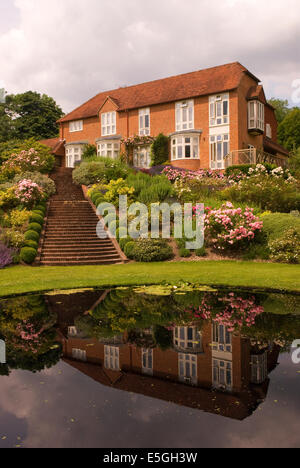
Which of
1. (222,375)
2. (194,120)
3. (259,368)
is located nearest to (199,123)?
(194,120)

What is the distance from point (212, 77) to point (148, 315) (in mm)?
29115

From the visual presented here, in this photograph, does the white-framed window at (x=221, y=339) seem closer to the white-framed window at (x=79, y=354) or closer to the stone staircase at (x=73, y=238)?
the white-framed window at (x=79, y=354)

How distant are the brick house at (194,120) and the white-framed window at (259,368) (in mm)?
23341

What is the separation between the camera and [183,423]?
12.7ft

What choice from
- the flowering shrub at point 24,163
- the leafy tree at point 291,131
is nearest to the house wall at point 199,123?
the flowering shrub at point 24,163

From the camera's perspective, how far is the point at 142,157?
34375 millimetres

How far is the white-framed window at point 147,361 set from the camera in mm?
5173

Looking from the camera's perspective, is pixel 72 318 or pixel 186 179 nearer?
pixel 72 318

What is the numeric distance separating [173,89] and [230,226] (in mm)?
22220

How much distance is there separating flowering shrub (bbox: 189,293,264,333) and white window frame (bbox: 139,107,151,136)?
1080 inches

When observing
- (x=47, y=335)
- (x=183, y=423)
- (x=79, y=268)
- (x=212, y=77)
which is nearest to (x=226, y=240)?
(x=79, y=268)

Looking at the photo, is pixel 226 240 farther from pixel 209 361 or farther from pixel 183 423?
pixel 183 423

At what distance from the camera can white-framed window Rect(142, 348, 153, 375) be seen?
5173 millimetres

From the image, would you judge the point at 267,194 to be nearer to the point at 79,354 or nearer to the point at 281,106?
the point at 79,354
